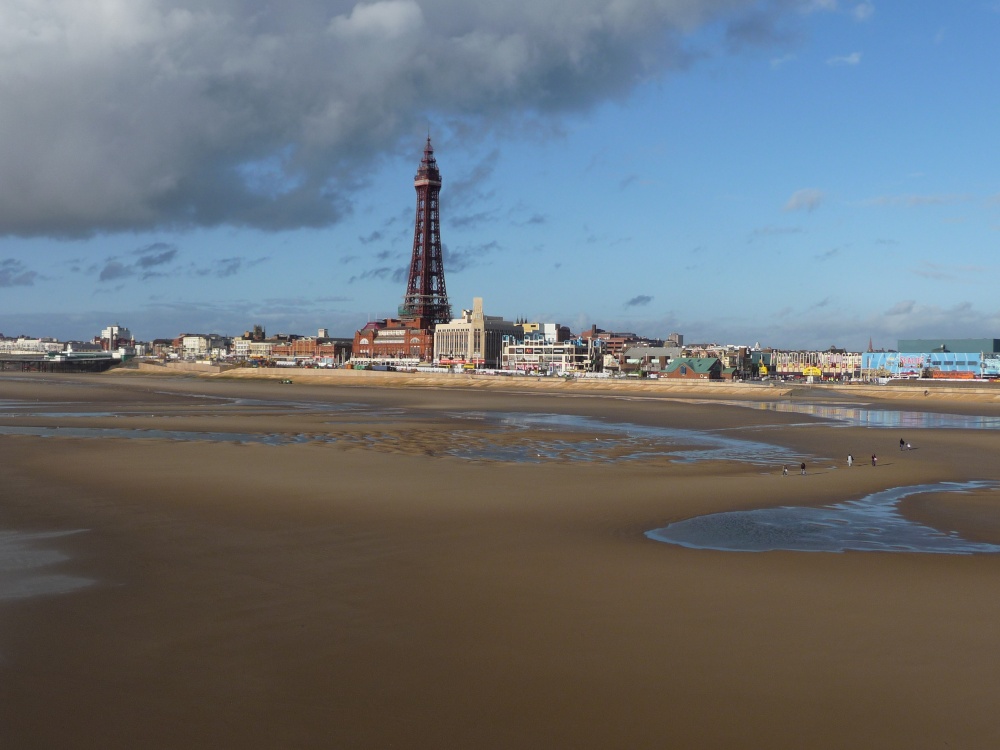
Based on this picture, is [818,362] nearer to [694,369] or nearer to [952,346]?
[952,346]

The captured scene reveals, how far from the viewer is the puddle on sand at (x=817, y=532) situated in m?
13.0

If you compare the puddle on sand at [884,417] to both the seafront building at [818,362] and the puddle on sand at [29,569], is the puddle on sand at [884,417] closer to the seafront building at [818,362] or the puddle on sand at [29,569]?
the puddle on sand at [29,569]

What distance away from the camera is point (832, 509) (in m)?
16.6

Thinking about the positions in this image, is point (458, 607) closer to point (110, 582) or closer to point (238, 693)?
point (238, 693)

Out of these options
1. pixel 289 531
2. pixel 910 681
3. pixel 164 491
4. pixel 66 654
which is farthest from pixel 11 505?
pixel 910 681

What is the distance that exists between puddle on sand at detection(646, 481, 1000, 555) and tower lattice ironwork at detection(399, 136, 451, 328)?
137 metres

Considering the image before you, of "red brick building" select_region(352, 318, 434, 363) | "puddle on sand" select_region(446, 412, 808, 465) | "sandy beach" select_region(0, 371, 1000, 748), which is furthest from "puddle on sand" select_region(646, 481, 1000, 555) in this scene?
"red brick building" select_region(352, 318, 434, 363)

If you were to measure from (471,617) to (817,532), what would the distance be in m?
7.44

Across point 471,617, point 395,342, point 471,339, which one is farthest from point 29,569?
point 395,342

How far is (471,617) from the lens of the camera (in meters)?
9.37

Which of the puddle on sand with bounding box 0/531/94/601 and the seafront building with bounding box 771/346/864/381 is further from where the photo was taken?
the seafront building with bounding box 771/346/864/381

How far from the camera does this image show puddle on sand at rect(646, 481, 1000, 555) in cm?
1296

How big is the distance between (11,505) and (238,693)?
10916 millimetres

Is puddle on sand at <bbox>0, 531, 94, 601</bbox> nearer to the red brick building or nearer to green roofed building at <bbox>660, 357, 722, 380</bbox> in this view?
green roofed building at <bbox>660, 357, 722, 380</bbox>
